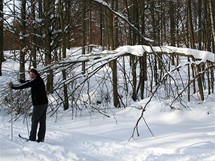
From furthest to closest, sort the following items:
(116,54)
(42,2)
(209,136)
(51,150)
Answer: (42,2) < (209,136) < (51,150) < (116,54)

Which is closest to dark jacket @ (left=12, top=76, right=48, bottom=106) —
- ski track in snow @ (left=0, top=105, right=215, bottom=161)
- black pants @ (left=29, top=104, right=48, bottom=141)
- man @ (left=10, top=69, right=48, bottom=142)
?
man @ (left=10, top=69, right=48, bottom=142)

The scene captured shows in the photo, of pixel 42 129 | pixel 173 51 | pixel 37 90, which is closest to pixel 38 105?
pixel 37 90

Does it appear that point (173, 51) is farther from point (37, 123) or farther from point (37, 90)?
point (37, 123)

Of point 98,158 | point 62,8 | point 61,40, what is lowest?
point 98,158

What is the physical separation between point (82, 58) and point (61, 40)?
7.68m

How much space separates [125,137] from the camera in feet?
27.9

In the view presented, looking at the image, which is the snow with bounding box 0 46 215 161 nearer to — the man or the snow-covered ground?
the snow-covered ground

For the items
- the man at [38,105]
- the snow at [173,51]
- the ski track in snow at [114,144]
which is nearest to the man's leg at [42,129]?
the man at [38,105]

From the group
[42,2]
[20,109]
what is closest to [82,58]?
[20,109]

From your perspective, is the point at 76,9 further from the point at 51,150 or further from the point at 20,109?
the point at 51,150

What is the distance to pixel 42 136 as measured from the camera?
8.02 m

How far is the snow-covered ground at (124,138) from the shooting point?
22.4 ft

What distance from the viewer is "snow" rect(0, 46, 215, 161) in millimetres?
6785

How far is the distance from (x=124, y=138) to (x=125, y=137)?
3.9 inches
